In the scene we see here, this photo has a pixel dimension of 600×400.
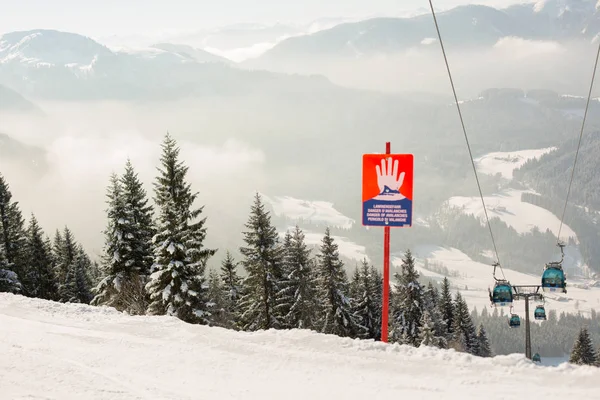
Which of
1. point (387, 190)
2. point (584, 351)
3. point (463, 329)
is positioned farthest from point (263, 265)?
point (584, 351)

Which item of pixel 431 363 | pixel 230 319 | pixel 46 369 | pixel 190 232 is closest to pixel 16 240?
pixel 230 319

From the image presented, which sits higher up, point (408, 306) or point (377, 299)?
point (377, 299)

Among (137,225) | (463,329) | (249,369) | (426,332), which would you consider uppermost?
(137,225)

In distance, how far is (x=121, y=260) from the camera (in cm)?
2859

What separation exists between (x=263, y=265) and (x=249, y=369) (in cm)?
2311

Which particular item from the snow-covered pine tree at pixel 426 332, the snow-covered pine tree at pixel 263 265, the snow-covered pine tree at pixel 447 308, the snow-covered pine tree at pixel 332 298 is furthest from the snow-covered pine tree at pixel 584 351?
the snow-covered pine tree at pixel 263 265

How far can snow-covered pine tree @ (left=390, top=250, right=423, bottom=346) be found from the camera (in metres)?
41.4

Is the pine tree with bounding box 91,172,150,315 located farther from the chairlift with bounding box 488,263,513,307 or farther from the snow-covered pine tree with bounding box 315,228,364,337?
the chairlift with bounding box 488,263,513,307

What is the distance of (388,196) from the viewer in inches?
438

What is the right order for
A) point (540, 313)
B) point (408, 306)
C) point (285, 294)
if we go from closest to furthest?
point (540, 313)
point (285, 294)
point (408, 306)

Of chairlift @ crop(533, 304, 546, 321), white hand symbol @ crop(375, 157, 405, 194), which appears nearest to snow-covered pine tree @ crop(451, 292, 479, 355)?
chairlift @ crop(533, 304, 546, 321)

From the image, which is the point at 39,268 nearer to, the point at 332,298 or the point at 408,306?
the point at 332,298

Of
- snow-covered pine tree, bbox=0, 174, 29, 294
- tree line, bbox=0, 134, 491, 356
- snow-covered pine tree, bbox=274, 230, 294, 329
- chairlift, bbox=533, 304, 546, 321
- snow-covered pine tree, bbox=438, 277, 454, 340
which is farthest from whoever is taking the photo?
snow-covered pine tree, bbox=438, 277, 454, 340

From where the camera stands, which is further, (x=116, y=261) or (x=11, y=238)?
(x=11, y=238)
